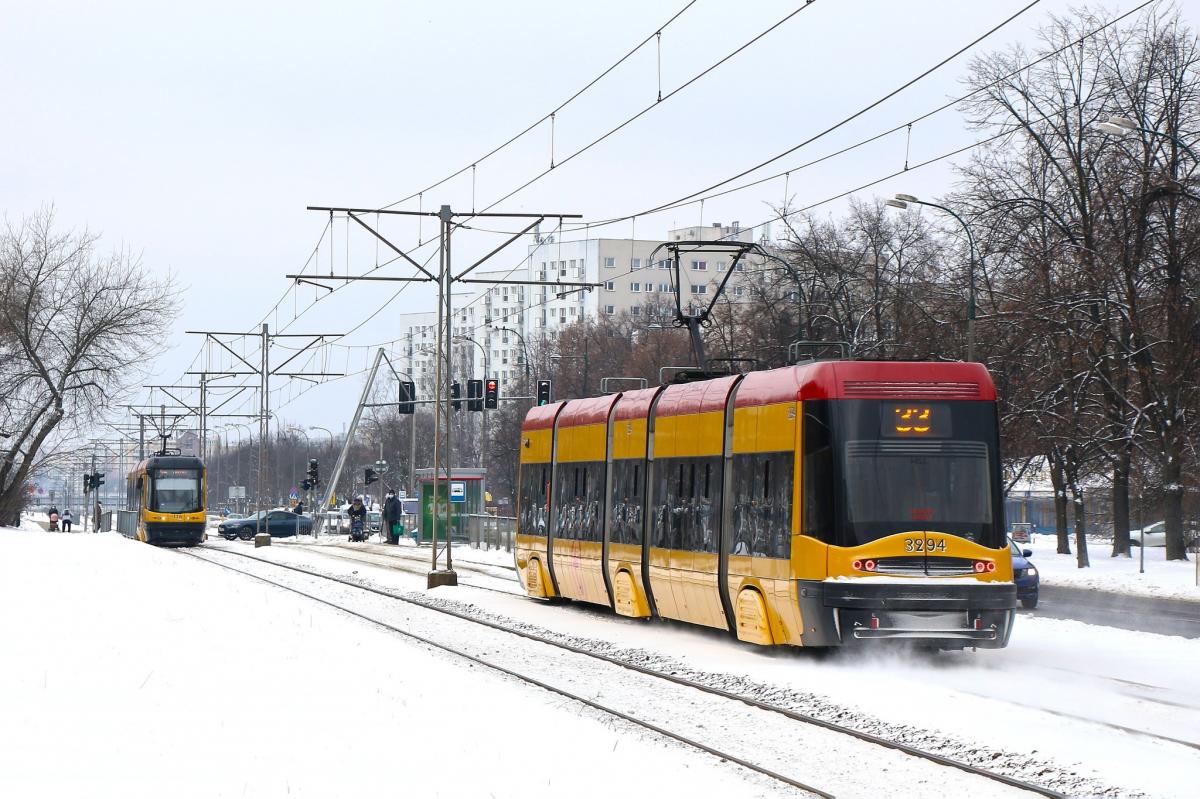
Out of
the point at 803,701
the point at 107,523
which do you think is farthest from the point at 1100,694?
the point at 107,523

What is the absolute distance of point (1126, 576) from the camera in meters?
37.0

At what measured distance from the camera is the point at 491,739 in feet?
37.3

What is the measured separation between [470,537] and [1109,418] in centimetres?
2194

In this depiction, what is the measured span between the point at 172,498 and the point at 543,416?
109 ft

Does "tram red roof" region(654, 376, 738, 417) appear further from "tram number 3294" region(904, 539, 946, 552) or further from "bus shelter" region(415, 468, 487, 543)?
"bus shelter" region(415, 468, 487, 543)

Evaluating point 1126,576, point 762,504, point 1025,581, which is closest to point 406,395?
point 1126,576

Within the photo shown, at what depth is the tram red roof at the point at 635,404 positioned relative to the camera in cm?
2117

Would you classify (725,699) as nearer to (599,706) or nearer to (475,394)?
(599,706)

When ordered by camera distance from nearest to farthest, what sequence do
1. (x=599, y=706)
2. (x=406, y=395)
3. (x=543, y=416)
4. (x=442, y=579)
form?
(x=599, y=706) → (x=543, y=416) → (x=442, y=579) → (x=406, y=395)

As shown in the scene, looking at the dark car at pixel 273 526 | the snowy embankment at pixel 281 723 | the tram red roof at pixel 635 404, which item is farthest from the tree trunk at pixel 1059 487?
the dark car at pixel 273 526

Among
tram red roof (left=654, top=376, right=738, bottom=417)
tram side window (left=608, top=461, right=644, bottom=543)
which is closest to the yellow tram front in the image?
tram side window (left=608, top=461, right=644, bottom=543)

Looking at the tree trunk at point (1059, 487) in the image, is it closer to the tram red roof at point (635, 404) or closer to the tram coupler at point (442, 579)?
the tram coupler at point (442, 579)

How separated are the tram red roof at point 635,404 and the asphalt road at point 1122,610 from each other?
740 centimetres

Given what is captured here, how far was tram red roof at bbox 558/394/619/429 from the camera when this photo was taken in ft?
75.2
